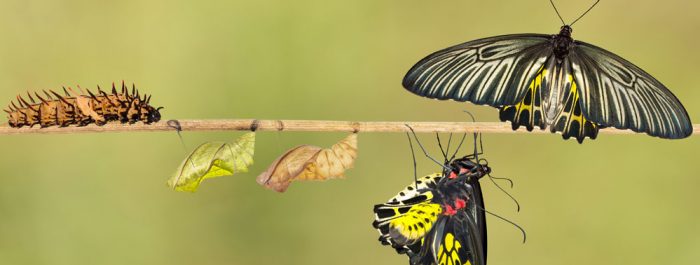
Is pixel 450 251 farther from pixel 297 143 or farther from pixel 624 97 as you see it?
pixel 297 143

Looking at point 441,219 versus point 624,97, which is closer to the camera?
point 624,97

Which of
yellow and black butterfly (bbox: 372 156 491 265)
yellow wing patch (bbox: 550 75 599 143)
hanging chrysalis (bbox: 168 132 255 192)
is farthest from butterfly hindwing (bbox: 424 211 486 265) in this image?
hanging chrysalis (bbox: 168 132 255 192)

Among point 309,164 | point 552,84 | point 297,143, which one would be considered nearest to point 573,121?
point 552,84

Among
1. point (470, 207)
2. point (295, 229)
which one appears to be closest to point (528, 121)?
point (470, 207)

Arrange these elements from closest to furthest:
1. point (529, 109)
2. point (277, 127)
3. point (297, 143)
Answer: point (277, 127) < point (529, 109) < point (297, 143)

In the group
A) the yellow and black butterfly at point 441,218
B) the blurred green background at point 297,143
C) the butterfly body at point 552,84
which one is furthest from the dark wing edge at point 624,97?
the blurred green background at point 297,143

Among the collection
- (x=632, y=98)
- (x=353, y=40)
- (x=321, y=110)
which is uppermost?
(x=353, y=40)

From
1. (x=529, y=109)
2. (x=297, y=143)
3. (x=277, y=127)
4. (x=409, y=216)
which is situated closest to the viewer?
A: (x=277, y=127)

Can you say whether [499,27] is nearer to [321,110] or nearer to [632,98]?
[321,110]
